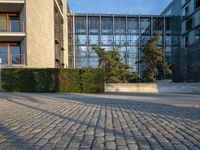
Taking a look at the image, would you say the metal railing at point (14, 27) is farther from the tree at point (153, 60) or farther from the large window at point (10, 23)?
the tree at point (153, 60)

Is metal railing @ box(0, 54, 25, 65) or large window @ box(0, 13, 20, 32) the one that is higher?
large window @ box(0, 13, 20, 32)

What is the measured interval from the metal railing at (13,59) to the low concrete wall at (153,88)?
8.91m

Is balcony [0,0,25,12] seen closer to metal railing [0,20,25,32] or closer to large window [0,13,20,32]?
large window [0,13,20,32]

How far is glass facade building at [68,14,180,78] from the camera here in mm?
47250

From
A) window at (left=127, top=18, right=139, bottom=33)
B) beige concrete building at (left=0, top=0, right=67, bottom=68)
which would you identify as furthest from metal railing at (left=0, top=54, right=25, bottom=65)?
window at (left=127, top=18, right=139, bottom=33)

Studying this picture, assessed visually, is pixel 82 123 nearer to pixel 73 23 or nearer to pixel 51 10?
pixel 51 10

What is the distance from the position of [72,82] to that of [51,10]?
37.3 ft

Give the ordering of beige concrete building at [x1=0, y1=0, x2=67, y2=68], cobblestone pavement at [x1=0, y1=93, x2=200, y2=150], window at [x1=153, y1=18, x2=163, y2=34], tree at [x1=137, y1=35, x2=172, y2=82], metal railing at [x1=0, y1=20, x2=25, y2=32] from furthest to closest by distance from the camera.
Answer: window at [x1=153, y1=18, x2=163, y2=34] < tree at [x1=137, y1=35, x2=172, y2=82] < metal railing at [x1=0, y1=20, x2=25, y2=32] < beige concrete building at [x1=0, y1=0, x2=67, y2=68] < cobblestone pavement at [x1=0, y1=93, x2=200, y2=150]

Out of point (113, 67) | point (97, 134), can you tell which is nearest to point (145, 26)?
point (113, 67)

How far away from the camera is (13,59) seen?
24938 millimetres

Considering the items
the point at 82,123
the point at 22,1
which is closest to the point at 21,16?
the point at 22,1

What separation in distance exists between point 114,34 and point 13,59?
2673 cm

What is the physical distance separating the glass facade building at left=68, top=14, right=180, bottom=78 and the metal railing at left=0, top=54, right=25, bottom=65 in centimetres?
2200

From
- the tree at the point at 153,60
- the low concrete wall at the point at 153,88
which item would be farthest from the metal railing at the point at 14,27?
the tree at the point at 153,60
